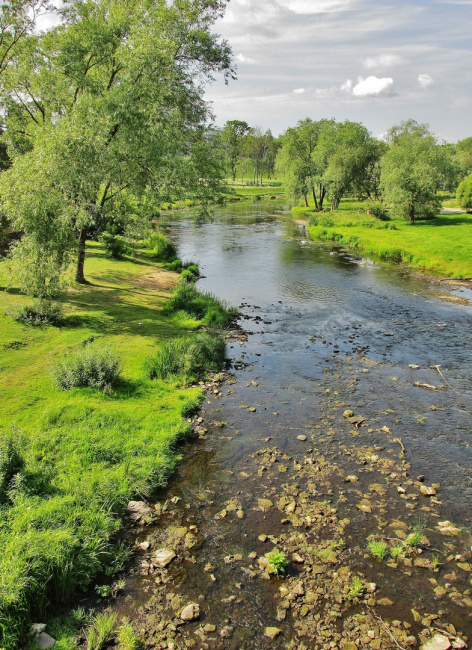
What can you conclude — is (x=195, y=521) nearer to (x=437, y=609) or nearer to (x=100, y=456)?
(x=100, y=456)

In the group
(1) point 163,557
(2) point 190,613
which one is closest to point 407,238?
(1) point 163,557

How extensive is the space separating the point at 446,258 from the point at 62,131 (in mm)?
33525

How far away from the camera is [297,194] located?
78625mm

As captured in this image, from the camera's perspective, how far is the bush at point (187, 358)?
53.5 feet

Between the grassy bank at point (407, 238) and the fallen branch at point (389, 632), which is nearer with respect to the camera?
the fallen branch at point (389, 632)

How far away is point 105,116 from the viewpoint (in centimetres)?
1986

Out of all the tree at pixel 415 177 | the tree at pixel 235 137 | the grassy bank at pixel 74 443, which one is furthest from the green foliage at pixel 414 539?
the tree at pixel 235 137

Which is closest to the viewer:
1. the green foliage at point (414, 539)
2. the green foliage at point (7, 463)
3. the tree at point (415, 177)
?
the green foliage at point (414, 539)

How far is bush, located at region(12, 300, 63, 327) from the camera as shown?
61.1ft

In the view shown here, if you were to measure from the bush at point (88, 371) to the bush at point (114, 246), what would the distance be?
69.5ft

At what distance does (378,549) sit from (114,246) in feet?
101

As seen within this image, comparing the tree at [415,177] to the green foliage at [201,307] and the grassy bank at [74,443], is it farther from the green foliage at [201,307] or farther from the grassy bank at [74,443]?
the grassy bank at [74,443]

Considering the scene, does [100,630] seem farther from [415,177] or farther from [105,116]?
[415,177]

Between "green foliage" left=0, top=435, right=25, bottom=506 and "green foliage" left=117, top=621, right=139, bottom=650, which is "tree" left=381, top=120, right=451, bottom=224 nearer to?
"green foliage" left=0, top=435, right=25, bottom=506
